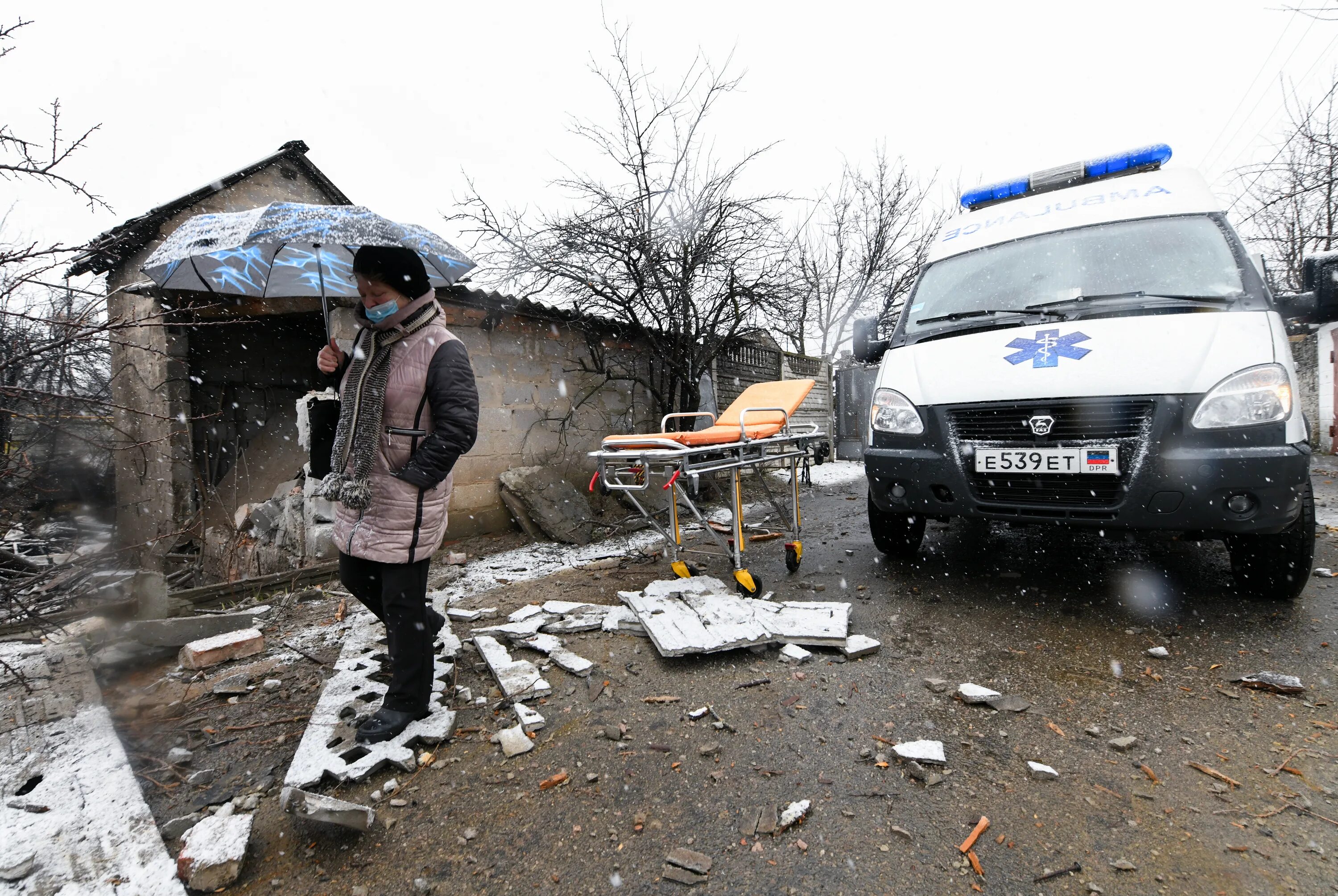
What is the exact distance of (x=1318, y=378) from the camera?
1086 centimetres

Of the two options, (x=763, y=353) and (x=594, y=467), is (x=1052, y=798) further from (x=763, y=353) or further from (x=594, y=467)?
(x=763, y=353)

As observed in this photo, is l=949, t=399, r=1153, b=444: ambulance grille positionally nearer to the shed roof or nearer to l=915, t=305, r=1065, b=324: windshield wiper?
l=915, t=305, r=1065, b=324: windshield wiper

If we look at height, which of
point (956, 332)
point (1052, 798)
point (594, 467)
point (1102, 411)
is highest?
point (956, 332)

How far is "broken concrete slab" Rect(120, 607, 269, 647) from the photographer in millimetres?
3029

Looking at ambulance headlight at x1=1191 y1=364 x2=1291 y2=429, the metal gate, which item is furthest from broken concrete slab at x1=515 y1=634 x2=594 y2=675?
the metal gate

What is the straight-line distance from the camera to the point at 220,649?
2.92 m

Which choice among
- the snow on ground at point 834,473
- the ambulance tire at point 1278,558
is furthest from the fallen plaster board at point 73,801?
the snow on ground at point 834,473

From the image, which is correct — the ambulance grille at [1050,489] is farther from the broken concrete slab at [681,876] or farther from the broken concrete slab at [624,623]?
the broken concrete slab at [681,876]

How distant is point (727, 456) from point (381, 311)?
2.13 meters

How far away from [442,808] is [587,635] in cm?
136

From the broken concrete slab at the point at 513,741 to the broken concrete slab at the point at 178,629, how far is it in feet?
6.67

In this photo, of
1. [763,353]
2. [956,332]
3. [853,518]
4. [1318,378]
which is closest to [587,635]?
[956,332]

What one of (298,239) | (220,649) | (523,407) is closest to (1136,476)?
(298,239)

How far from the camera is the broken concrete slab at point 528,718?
2.25 m
